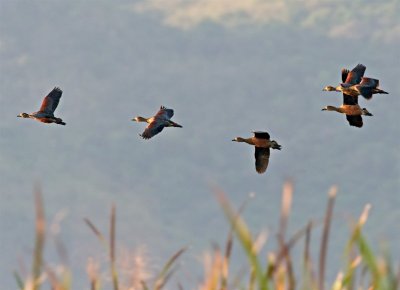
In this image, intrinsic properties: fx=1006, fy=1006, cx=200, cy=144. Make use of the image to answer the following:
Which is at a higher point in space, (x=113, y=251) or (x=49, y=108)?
(x=49, y=108)

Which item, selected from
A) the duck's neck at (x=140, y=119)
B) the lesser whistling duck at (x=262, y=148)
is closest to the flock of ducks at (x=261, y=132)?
the lesser whistling duck at (x=262, y=148)

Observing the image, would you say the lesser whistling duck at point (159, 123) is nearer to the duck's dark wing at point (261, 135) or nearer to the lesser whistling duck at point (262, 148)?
the duck's dark wing at point (261, 135)

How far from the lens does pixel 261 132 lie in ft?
106

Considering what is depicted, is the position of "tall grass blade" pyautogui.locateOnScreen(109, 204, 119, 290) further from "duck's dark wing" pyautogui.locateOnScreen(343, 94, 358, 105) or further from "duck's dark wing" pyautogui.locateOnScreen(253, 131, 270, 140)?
"duck's dark wing" pyautogui.locateOnScreen(343, 94, 358, 105)

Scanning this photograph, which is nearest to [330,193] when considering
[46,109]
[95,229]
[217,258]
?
[217,258]

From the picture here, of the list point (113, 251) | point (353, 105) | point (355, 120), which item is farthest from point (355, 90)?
point (113, 251)

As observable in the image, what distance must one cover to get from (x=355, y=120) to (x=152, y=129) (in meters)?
6.60

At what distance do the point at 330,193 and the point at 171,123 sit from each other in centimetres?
2876

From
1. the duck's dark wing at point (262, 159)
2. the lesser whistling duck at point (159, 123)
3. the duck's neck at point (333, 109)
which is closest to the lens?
the lesser whistling duck at point (159, 123)

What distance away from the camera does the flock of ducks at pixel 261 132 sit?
3094cm

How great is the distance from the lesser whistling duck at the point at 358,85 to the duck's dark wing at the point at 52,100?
9237mm

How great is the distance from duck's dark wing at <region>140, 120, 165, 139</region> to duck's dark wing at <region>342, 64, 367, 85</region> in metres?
6.23

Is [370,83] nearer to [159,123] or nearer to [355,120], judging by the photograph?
[355,120]

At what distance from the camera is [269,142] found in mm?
31484
